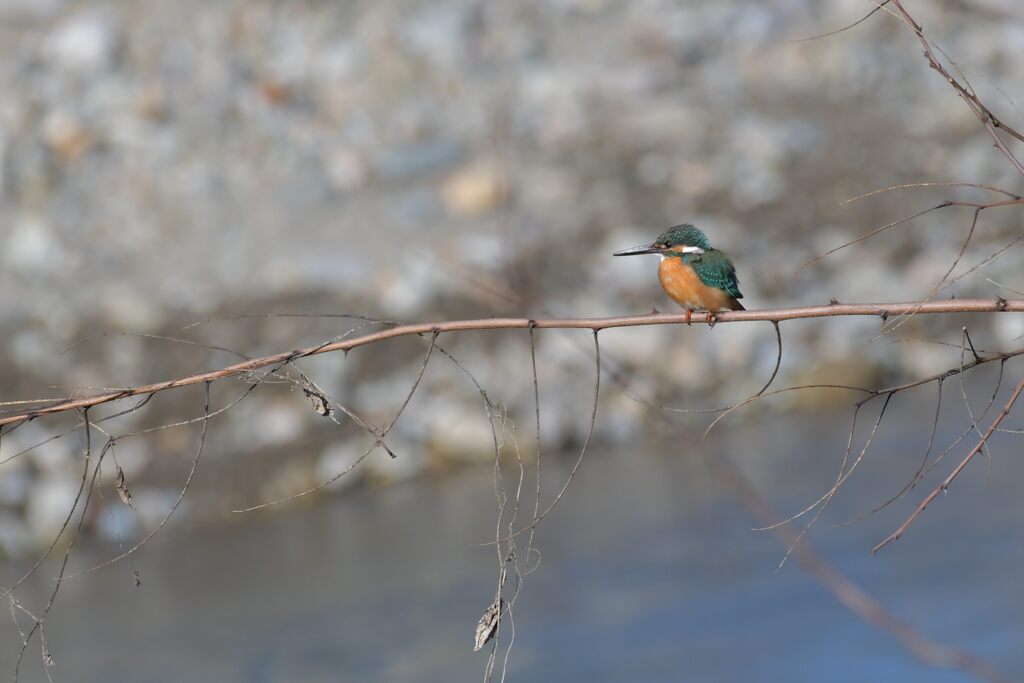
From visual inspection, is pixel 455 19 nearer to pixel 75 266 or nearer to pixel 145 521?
pixel 75 266

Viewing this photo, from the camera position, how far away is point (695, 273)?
1.96m

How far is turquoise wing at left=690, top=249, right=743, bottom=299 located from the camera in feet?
6.40

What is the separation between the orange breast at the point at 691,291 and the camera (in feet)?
6.34

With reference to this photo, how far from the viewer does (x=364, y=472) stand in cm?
558

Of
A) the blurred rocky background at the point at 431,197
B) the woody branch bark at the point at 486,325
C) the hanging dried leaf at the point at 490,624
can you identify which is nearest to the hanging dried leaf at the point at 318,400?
the woody branch bark at the point at 486,325

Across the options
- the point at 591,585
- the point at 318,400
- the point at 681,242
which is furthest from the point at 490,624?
the point at 591,585

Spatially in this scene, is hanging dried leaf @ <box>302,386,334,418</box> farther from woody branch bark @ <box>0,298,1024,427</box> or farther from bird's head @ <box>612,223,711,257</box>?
bird's head @ <box>612,223,711,257</box>

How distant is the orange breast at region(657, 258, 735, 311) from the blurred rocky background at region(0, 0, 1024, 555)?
3647 mm

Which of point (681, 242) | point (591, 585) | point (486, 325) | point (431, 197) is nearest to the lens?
point (486, 325)

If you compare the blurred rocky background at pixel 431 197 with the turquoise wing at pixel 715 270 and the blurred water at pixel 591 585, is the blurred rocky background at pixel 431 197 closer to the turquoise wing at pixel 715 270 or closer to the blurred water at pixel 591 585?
the blurred water at pixel 591 585

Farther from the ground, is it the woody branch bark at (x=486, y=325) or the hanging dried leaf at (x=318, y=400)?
the woody branch bark at (x=486, y=325)

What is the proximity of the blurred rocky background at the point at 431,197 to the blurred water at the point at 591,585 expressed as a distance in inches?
15.5

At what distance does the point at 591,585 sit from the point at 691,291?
265 centimetres

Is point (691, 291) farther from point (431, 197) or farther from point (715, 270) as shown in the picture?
point (431, 197)
